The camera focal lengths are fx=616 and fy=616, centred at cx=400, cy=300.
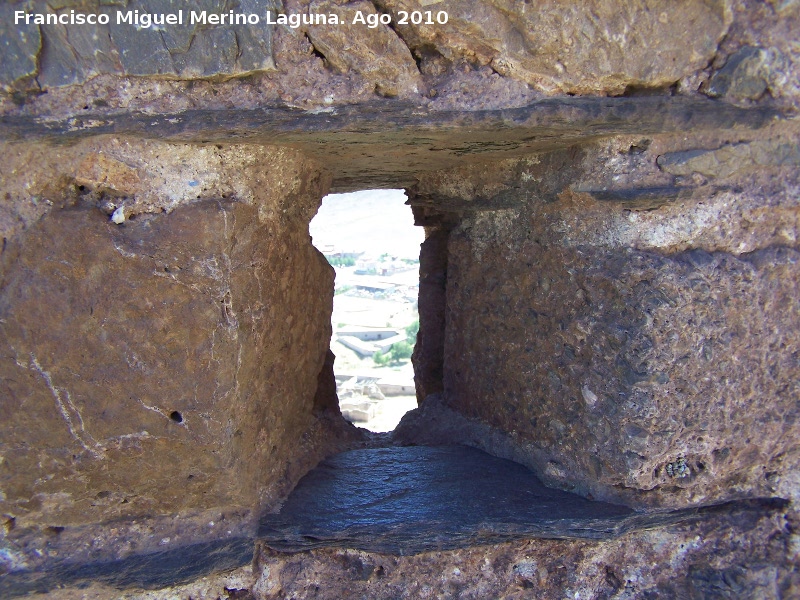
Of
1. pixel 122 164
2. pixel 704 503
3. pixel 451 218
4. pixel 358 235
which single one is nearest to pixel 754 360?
pixel 704 503

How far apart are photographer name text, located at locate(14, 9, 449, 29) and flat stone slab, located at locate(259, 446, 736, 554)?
873 mm

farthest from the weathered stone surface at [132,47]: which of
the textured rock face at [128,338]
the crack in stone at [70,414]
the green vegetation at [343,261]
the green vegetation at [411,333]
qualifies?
the green vegetation at [343,261]

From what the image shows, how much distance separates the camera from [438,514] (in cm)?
118

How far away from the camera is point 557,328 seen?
48.0 inches

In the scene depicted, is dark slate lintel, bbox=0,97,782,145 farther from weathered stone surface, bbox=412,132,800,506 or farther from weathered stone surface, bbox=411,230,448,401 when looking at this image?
weathered stone surface, bbox=411,230,448,401

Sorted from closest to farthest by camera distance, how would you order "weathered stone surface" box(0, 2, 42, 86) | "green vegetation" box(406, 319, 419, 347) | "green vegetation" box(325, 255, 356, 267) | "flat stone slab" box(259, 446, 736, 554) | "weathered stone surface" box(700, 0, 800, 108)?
1. "weathered stone surface" box(0, 2, 42, 86)
2. "weathered stone surface" box(700, 0, 800, 108)
3. "flat stone slab" box(259, 446, 736, 554)
4. "green vegetation" box(406, 319, 419, 347)
5. "green vegetation" box(325, 255, 356, 267)

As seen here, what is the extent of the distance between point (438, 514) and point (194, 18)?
96 centimetres

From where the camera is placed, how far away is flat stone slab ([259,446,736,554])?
1.13 metres

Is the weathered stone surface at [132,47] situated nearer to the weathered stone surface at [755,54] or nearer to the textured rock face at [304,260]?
the textured rock face at [304,260]

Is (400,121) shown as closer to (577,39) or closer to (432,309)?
(577,39)

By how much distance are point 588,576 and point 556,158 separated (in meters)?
0.82

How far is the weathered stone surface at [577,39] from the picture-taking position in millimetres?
967

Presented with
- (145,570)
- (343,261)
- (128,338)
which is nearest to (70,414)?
(128,338)

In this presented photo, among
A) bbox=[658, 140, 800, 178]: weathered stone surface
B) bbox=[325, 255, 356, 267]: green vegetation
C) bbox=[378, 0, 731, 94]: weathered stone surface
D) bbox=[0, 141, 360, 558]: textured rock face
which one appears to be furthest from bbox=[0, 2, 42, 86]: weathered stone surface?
bbox=[325, 255, 356, 267]: green vegetation
